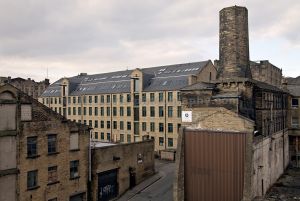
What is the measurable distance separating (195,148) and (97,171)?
10059 millimetres

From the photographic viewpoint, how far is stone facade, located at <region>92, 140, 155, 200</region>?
2991 cm

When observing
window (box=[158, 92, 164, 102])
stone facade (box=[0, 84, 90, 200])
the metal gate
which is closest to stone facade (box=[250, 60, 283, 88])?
window (box=[158, 92, 164, 102])

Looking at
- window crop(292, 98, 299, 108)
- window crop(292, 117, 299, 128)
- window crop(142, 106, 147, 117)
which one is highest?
window crop(292, 98, 299, 108)

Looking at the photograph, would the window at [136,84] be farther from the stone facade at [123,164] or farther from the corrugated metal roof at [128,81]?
the stone facade at [123,164]

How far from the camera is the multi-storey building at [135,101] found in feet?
161

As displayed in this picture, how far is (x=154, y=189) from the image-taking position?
3334cm

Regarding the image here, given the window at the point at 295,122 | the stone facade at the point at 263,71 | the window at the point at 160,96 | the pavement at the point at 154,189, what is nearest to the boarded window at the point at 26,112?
the pavement at the point at 154,189

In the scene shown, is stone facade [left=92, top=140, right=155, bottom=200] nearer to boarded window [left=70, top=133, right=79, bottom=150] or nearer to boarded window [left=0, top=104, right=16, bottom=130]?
boarded window [left=70, top=133, right=79, bottom=150]

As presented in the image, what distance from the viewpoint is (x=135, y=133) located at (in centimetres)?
5400

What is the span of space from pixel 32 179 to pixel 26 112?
18.3 ft

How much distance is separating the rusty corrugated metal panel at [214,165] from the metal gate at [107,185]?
839 cm

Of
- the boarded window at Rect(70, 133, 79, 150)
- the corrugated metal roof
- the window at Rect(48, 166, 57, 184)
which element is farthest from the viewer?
the corrugated metal roof

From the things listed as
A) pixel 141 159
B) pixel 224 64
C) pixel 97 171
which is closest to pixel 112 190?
pixel 97 171

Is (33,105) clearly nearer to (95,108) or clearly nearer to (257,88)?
(257,88)
